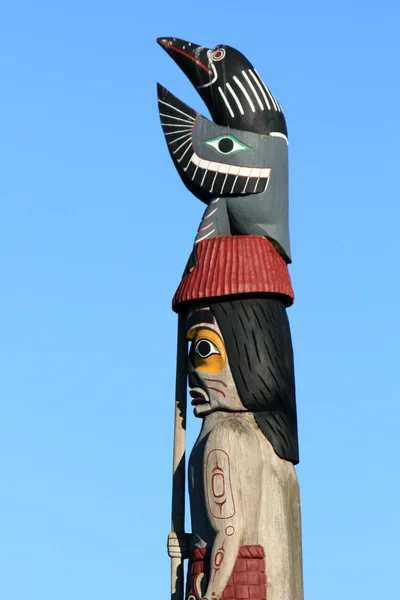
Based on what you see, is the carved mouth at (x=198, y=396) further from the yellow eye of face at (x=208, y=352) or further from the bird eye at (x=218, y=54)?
the bird eye at (x=218, y=54)

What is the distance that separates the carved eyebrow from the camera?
14.6 metres

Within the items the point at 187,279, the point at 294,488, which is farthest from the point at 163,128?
the point at 294,488

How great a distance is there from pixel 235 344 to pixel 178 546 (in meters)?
2.35

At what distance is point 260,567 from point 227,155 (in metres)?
4.87

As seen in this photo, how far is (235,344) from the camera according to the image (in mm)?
14344

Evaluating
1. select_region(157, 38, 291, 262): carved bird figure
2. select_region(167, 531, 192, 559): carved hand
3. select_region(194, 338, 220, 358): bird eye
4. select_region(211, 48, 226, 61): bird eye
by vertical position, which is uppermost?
select_region(211, 48, 226, 61): bird eye

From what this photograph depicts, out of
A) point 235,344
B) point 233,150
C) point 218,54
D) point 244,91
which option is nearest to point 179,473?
point 235,344

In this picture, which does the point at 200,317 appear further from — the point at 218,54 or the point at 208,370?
the point at 218,54

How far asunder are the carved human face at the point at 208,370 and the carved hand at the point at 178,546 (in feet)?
4.57

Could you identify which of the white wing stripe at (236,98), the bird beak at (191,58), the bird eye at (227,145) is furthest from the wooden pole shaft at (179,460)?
the bird beak at (191,58)

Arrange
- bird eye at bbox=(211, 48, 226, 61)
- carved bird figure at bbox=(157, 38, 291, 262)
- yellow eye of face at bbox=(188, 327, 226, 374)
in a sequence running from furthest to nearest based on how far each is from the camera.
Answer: bird eye at bbox=(211, 48, 226, 61) → carved bird figure at bbox=(157, 38, 291, 262) → yellow eye of face at bbox=(188, 327, 226, 374)

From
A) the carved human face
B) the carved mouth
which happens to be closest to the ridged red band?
the carved human face

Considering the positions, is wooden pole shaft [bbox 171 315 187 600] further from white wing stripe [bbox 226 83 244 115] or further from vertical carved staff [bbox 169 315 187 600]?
white wing stripe [bbox 226 83 244 115]

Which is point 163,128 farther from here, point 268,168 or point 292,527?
point 292,527
